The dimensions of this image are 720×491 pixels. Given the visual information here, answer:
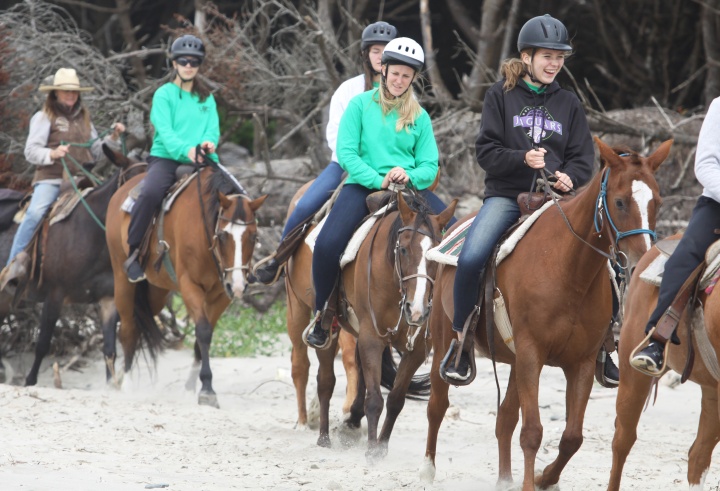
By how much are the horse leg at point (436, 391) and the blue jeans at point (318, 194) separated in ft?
6.15

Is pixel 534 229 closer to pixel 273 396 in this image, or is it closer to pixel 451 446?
pixel 451 446

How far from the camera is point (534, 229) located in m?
5.78

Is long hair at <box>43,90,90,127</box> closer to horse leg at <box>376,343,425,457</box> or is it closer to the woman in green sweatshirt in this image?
the woman in green sweatshirt

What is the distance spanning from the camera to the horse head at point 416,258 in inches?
255

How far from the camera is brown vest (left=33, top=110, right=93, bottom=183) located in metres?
11.1

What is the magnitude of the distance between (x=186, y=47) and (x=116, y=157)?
5.45 feet

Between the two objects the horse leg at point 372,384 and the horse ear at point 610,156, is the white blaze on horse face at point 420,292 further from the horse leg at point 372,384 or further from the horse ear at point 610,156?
the horse ear at point 610,156

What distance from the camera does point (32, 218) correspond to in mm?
10953

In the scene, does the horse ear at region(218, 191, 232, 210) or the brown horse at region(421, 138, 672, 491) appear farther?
the horse ear at region(218, 191, 232, 210)

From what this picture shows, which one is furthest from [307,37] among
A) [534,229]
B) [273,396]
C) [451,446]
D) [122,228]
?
[534,229]

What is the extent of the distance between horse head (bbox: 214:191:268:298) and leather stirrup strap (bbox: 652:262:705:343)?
4.74 metres

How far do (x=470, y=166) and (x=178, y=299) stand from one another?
183 inches

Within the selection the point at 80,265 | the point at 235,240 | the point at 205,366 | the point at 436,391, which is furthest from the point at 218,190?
the point at 436,391

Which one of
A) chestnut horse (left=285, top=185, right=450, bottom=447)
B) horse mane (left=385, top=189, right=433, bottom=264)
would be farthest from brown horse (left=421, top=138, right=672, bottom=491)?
chestnut horse (left=285, top=185, right=450, bottom=447)
